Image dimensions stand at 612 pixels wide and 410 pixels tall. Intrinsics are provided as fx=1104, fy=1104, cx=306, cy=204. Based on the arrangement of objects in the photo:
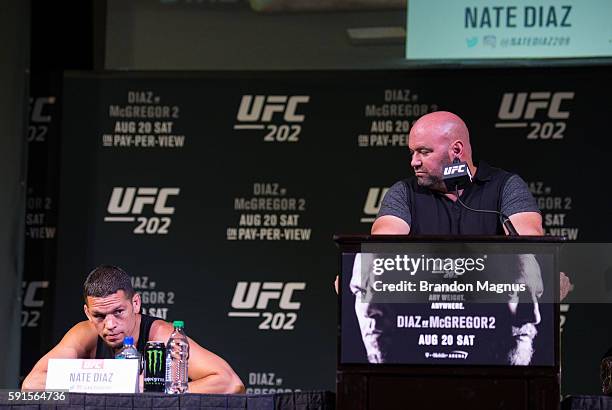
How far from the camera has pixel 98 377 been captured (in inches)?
104

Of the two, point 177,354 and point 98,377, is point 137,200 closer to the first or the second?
point 177,354

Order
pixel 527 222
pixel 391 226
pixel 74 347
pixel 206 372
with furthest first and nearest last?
pixel 74 347, pixel 206 372, pixel 391 226, pixel 527 222

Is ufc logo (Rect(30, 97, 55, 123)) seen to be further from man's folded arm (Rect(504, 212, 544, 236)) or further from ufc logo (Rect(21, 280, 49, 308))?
man's folded arm (Rect(504, 212, 544, 236))

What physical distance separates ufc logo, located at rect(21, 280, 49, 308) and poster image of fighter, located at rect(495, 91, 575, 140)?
7.42 ft

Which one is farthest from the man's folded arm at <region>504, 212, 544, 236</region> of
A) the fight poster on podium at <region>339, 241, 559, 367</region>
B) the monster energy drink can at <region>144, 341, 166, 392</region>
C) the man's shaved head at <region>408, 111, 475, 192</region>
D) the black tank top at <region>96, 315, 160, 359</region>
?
the black tank top at <region>96, 315, 160, 359</region>

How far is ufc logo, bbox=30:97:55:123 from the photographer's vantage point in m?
5.31

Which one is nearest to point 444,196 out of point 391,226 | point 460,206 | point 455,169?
point 460,206

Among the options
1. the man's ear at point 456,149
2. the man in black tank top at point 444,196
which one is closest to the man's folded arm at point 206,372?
the man in black tank top at point 444,196

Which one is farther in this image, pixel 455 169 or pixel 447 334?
pixel 455 169

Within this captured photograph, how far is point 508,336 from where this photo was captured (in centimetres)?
215

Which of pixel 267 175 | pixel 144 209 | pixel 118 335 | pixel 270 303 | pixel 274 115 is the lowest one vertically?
pixel 118 335

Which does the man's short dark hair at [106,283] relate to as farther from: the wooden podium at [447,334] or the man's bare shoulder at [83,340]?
the wooden podium at [447,334]

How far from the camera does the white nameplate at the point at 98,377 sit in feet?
8.56

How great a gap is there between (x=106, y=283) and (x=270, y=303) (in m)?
1.47
